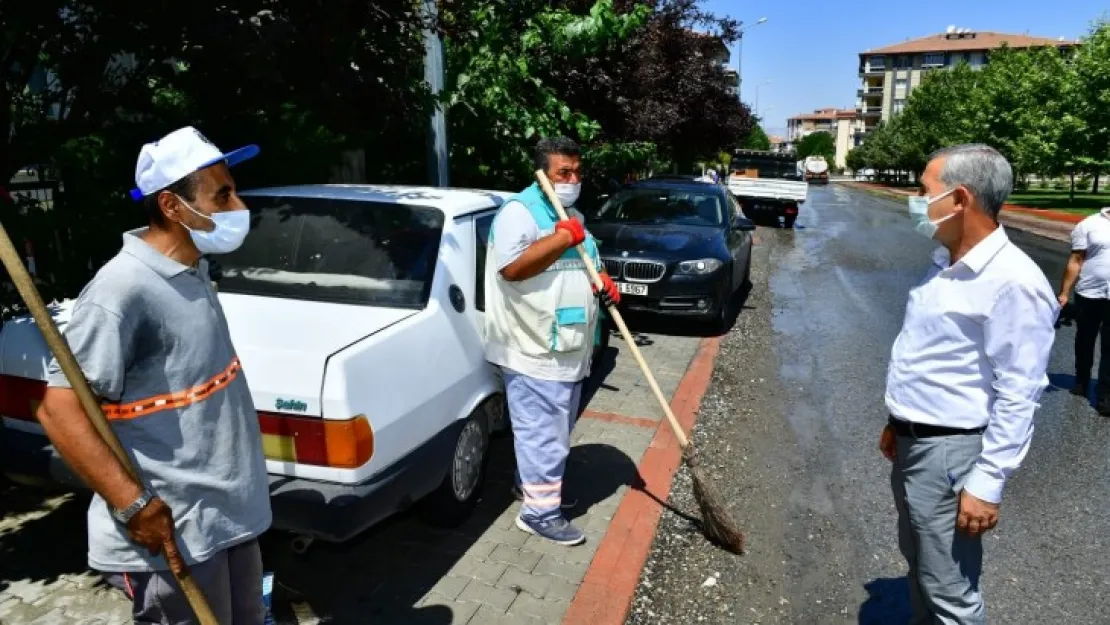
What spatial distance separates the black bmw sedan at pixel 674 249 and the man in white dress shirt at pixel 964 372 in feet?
17.4

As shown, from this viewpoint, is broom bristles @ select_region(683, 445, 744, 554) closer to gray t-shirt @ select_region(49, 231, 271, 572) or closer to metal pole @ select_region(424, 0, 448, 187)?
gray t-shirt @ select_region(49, 231, 271, 572)

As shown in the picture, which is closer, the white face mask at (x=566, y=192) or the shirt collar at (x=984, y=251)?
the shirt collar at (x=984, y=251)

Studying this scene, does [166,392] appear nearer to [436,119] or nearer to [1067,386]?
[436,119]

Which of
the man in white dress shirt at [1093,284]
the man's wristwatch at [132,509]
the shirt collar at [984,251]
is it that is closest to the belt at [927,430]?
the shirt collar at [984,251]

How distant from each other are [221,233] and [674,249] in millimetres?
6471

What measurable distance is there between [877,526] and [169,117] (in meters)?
4.74

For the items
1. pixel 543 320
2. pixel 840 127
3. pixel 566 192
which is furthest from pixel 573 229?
pixel 840 127

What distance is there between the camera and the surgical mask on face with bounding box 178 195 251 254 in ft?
6.57

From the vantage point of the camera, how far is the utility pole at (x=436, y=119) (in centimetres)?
640

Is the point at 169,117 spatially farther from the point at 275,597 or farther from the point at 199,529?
the point at 199,529

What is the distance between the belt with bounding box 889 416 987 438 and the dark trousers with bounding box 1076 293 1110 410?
4524 mm

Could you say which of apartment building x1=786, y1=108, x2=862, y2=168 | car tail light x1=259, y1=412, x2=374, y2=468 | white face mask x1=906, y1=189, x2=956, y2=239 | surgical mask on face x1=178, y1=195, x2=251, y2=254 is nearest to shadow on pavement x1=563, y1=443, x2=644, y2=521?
car tail light x1=259, y1=412, x2=374, y2=468

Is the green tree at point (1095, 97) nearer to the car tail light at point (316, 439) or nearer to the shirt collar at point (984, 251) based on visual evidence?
the shirt collar at point (984, 251)

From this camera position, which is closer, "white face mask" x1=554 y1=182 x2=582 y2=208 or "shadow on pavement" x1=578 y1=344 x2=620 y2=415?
"white face mask" x1=554 y1=182 x2=582 y2=208
